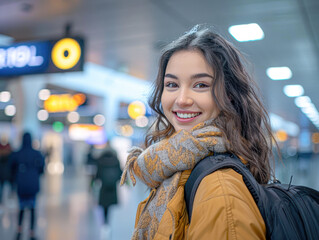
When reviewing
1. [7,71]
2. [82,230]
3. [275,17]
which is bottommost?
[82,230]

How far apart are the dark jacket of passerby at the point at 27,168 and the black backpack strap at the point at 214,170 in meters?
5.47

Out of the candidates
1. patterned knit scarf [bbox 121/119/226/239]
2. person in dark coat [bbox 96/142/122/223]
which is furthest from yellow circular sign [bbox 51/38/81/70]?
patterned knit scarf [bbox 121/119/226/239]

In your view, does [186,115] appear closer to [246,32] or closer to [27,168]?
[246,32]

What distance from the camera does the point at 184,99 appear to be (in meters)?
1.32

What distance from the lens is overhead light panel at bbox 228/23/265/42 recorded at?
540 cm

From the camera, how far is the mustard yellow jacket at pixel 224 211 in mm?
904

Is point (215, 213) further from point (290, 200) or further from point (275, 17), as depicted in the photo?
point (275, 17)

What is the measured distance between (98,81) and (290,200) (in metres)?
13.6

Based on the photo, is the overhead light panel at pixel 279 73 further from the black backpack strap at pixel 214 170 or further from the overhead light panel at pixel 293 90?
the black backpack strap at pixel 214 170

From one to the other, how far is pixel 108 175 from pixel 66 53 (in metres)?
2.95

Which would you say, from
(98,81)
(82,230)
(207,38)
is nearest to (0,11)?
(82,230)

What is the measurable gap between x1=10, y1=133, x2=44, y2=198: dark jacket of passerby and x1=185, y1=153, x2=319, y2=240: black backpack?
18.0 ft

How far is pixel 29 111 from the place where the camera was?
8492 millimetres

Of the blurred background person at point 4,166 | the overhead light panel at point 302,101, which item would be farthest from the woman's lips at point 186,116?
the overhead light panel at point 302,101
